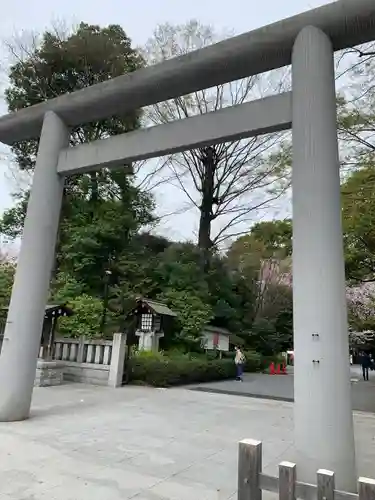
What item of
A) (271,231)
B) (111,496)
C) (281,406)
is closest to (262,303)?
(271,231)

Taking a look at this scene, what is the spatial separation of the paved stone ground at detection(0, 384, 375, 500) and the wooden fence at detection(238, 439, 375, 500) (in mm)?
970

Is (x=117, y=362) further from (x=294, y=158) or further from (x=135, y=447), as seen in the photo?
(x=294, y=158)

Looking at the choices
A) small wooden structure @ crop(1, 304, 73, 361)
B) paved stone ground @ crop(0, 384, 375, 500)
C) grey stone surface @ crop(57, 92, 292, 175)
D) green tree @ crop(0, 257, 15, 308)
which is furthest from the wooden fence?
green tree @ crop(0, 257, 15, 308)

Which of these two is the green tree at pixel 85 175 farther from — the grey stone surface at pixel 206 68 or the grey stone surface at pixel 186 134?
the grey stone surface at pixel 186 134

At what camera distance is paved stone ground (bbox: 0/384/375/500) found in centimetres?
323

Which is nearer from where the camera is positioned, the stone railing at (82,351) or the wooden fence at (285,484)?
the wooden fence at (285,484)

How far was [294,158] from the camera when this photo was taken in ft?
13.6

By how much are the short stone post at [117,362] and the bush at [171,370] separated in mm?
818

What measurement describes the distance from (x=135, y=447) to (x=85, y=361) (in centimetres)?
699

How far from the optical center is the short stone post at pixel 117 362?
10242mm

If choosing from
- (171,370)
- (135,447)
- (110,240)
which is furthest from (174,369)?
(135,447)

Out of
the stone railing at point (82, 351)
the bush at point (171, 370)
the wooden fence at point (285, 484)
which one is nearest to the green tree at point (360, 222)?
the bush at point (171, 370)

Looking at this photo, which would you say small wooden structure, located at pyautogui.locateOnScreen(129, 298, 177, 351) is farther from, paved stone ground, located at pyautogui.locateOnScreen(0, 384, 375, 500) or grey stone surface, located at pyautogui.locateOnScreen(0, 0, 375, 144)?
grey stone surface, located at pyautogui.locateOnScreen(0, 0, 375, 144)

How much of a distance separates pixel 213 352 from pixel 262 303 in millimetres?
9642
